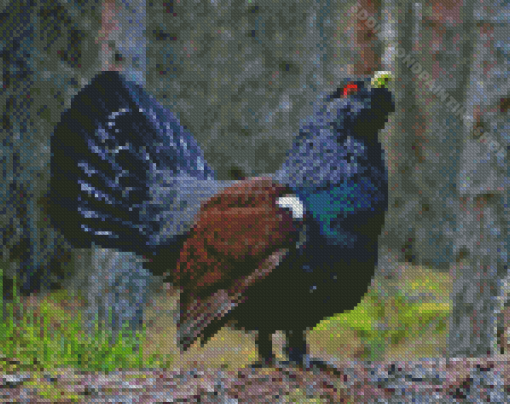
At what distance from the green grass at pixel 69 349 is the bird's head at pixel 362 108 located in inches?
85.4

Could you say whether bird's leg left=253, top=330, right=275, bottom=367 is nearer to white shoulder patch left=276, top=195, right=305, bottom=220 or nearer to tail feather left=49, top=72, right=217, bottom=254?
white shoulder patch left=276, top=195, right=305, bottom=220

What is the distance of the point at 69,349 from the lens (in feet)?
15.3

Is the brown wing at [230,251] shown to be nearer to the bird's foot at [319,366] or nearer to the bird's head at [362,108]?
the bird's head at [362,108]

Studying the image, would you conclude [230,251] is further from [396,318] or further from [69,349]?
[396,318]

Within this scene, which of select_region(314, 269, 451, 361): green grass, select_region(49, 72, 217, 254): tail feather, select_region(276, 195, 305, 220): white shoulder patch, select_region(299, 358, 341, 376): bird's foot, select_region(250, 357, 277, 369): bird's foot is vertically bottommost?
select_region(314, 269, 451, 361): green grass

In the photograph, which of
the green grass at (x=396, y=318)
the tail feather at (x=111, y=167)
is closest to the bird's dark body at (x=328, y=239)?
A: the tail feather at (x=111, y=167)

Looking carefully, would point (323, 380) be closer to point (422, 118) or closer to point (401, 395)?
point (401, 395)

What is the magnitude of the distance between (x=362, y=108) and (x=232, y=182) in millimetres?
1067

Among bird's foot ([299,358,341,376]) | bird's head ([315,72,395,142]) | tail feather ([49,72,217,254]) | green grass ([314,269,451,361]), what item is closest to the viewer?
bird's head ([315,72,395,142])

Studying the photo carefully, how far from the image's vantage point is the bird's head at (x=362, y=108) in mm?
→ 4367

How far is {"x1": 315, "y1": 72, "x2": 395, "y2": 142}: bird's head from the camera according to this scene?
4367mm

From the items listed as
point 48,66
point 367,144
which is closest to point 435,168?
point 48,66

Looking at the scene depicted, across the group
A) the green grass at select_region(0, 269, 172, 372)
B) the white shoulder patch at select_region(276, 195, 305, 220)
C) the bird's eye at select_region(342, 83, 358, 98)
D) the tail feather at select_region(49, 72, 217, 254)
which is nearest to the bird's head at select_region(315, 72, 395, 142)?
the bird's eye at select_region(342, 83, 358, 98)

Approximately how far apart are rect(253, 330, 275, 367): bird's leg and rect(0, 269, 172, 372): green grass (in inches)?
30.7
